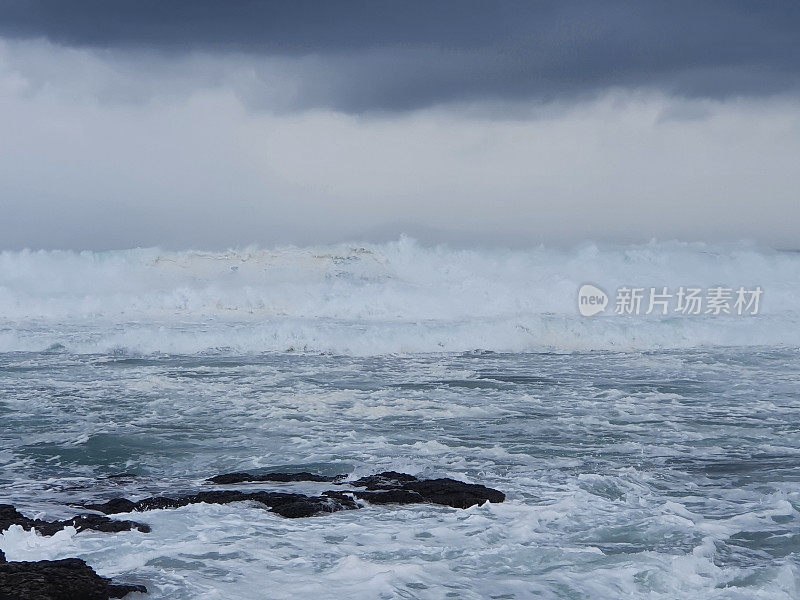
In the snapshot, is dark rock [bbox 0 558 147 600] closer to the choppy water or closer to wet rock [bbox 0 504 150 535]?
the choppy water

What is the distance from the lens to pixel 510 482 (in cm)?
914

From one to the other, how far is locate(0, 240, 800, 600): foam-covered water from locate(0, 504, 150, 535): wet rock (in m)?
0.18

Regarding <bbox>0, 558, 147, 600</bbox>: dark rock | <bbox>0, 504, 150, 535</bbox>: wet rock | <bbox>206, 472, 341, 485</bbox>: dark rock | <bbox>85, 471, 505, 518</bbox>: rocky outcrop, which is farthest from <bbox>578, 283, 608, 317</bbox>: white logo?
<bbox>0, 558, 147, 600</bbox>: dark rock

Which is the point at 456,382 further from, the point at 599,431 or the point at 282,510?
the point at 282,510

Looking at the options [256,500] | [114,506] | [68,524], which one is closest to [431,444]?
[256,500]

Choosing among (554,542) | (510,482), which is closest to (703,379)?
(510,482)

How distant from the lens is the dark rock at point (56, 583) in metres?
5.25

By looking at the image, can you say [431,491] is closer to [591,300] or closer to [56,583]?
[56,583]

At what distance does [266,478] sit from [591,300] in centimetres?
2845

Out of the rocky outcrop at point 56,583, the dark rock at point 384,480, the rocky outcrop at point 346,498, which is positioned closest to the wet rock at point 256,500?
the rocky outcrop at point 346,498

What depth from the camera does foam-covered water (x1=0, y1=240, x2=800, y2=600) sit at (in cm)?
637

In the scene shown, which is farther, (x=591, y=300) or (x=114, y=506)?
(x=591, y=300)

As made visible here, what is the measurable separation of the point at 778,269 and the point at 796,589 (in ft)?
129

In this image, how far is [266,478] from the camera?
30.8 ft
